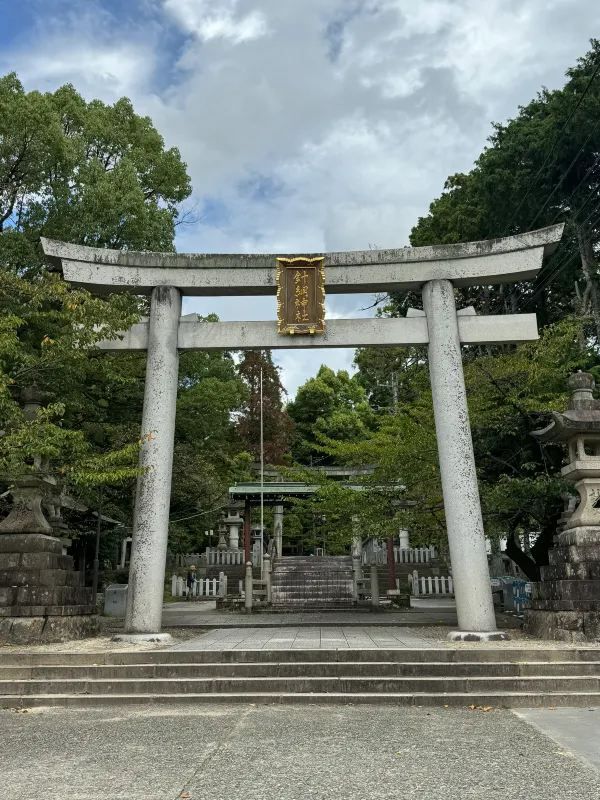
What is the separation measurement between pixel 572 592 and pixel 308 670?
13.2 ft

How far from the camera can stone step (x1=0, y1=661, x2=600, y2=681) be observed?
22.0ft

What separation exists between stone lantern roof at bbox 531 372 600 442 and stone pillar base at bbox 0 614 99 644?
767 cm

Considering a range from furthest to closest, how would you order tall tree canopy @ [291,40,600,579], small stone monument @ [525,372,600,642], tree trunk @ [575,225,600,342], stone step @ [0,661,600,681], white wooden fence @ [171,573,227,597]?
white wooden fence @ [171,573,227,597] < tree trunk @ [575,225,600,342] < tall tree canopy @ [291,40,600,579] < small stone monument @ [525,372,600,642] < stone step @ [0,661,600,681]

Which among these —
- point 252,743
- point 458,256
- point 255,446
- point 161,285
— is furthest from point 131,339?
point 255,446

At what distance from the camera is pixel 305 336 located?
994 centimetres

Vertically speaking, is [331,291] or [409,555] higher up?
[331,291]

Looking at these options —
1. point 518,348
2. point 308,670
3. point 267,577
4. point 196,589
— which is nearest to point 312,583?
point 267,577

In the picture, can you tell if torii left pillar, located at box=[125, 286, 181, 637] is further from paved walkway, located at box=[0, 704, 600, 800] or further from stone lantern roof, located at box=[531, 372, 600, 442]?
stone lantern roof, located at box=[531, 372, 600, 442]

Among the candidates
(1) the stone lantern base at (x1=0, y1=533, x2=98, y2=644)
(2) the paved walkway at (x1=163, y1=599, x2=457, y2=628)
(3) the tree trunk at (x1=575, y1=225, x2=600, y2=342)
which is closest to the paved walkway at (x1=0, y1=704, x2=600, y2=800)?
(1) the stone lantern base at (x1=0, y1=533, x2=98, y2=644)

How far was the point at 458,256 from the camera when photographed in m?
9.93

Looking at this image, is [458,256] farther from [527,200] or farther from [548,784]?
[527,200]

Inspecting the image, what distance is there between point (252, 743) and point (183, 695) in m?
1.95

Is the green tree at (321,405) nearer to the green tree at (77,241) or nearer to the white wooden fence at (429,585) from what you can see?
the white wooden fence at (429,585)

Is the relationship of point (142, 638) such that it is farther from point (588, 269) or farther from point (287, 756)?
point (588, 269)
